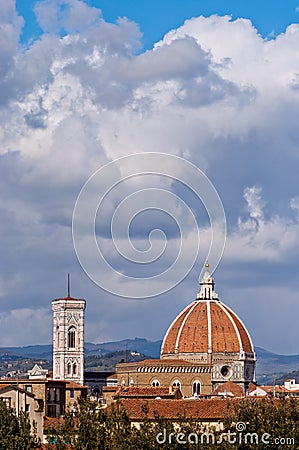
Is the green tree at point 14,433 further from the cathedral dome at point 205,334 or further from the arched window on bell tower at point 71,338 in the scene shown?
the arched window on bell tower at point 71,338

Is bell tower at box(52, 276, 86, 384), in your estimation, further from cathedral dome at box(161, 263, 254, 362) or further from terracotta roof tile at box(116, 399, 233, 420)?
terracotta roof tile at box(116, 399, 233, 420)

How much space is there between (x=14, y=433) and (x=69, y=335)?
106824 millimetres

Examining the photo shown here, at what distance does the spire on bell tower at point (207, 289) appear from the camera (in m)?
164

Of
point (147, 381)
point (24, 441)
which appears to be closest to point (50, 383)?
point (24, 441)

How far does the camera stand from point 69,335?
6235 inches

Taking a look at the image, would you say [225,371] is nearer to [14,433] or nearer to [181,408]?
[181,408]

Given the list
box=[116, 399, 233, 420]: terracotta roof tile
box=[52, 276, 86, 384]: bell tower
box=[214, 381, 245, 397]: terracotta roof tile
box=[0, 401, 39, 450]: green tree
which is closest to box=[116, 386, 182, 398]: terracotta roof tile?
box=[116, 399, 233, 420]: terracotta roof tile

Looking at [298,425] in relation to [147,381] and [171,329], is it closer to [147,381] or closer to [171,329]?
[147,381]

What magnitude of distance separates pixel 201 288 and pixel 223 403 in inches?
3872

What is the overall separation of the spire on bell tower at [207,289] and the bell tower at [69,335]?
15.0 m

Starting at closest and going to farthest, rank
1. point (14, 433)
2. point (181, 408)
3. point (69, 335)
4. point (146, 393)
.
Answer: point (14, 433) < point (181, 408) < point (146, 393) < point (69, 335)

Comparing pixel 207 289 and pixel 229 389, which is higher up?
pixel 207 289

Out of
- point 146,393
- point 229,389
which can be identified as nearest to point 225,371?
point 229,389

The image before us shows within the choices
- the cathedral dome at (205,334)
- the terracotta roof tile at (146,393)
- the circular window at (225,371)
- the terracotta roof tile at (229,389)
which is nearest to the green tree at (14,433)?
the terracotta roof tile at (146,393)
